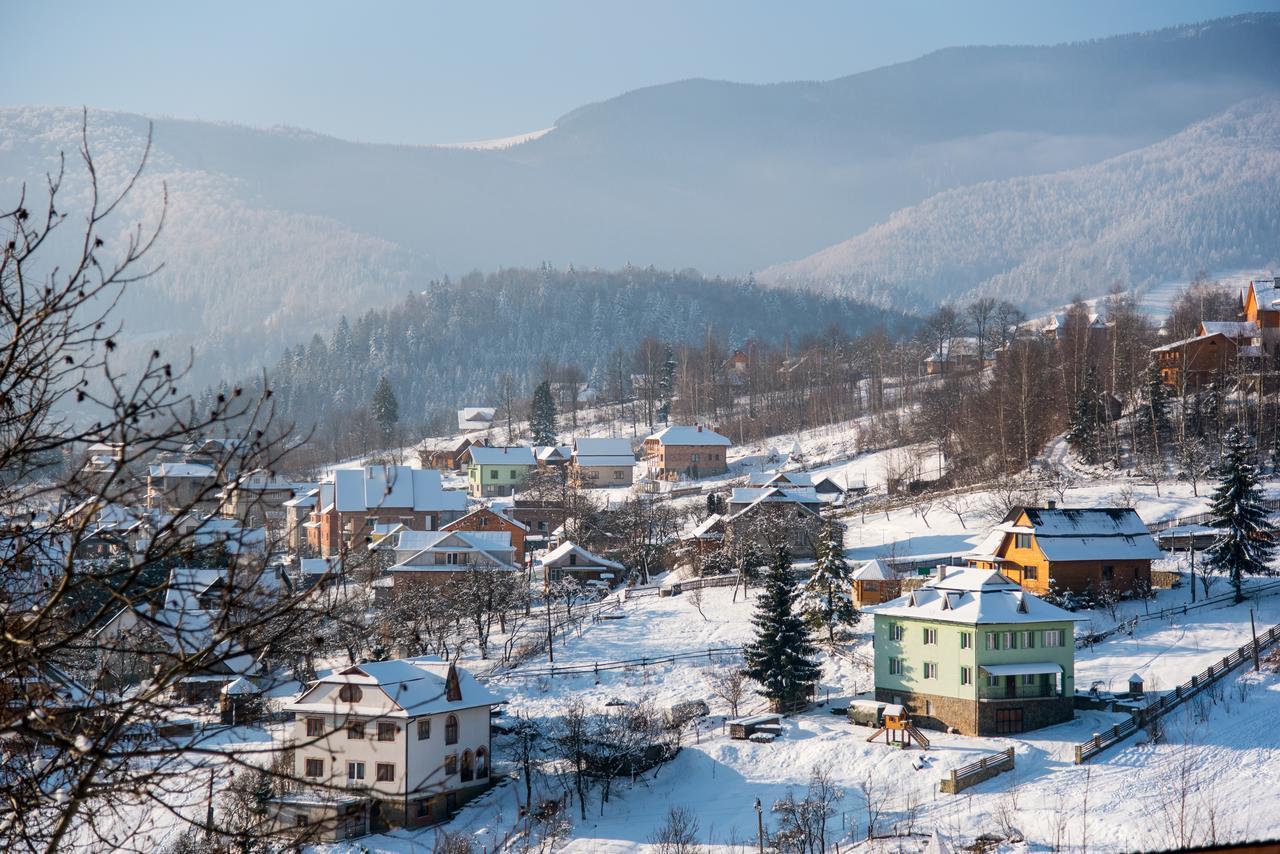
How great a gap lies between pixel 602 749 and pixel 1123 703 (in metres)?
14.8

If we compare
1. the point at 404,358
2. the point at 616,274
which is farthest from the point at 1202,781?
the point at 616,274

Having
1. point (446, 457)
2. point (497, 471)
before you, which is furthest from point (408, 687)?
point (446, 457)

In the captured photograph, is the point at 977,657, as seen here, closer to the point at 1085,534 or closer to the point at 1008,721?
the point at 1008,721

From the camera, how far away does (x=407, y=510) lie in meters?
67.4

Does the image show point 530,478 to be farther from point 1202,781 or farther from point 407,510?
point 1202,781

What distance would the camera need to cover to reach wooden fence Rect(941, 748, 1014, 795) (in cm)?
2778

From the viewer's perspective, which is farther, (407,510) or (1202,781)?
(407,510)

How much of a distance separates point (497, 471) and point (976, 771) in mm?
57015

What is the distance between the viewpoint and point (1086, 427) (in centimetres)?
6044

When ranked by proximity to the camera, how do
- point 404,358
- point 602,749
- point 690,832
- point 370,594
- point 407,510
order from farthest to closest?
point 404,358, point 407,510, point 370,594, point 602,749, point 690,832

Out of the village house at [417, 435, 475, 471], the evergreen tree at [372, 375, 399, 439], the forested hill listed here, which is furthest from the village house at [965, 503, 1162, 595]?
the forested hill

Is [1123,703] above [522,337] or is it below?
below

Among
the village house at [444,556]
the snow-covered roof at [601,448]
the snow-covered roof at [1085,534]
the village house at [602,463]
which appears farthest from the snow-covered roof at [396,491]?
the snow-covered roof at [1085,534]

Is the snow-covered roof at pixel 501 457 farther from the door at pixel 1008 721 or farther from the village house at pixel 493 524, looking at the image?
the door at pixel 1008 721
